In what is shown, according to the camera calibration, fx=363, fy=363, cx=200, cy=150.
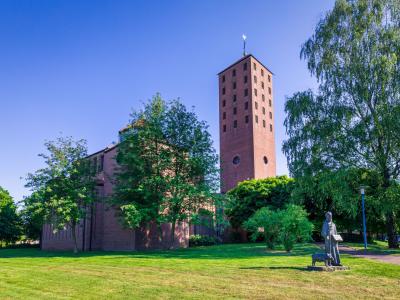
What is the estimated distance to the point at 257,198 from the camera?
4059 cm

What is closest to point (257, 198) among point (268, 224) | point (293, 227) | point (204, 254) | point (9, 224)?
point (268, 224)

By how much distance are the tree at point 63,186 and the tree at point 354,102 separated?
55.8 ft

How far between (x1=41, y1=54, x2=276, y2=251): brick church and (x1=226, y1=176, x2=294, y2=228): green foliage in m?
3.00

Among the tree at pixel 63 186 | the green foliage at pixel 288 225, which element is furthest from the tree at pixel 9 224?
the green foliage at pixel 288 225

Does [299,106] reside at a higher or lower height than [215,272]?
higher

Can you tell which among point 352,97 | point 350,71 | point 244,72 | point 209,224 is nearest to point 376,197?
point 352,97

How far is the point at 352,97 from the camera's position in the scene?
26031 mm

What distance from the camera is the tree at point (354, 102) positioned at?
24359 mm

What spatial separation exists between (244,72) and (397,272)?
160 ft

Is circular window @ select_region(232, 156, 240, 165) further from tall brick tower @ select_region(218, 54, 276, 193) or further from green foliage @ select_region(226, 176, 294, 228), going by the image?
green foliage @ select_region(226, 176, 294, 228)

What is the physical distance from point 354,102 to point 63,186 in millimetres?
23536

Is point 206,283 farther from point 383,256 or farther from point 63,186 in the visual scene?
point 63,186

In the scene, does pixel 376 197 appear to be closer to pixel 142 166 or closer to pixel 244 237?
pixel 142 166

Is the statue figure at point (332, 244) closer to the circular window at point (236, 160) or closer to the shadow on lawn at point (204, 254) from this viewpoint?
the shadow on lawn at point (204, 254)
